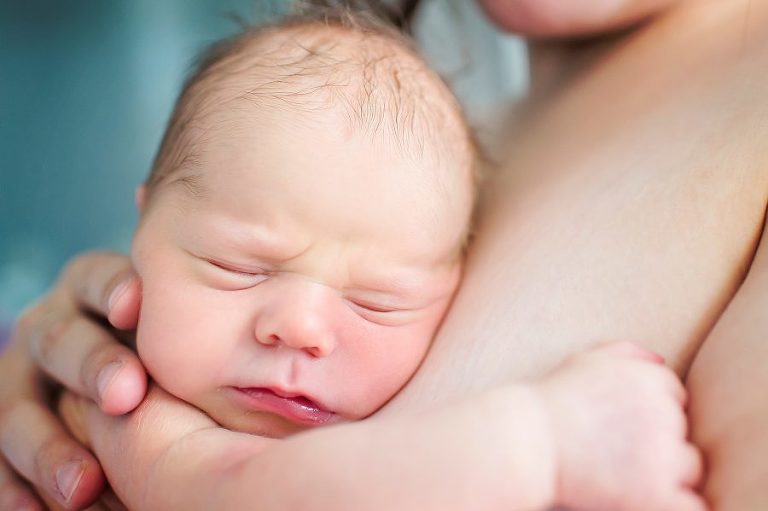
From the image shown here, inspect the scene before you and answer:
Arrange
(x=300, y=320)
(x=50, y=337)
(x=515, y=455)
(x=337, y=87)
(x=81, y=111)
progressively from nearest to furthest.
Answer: (x=515, y=455), (x=300, y=320), (x=337, y=87), (x=50, y=337), (x=81, y=111)

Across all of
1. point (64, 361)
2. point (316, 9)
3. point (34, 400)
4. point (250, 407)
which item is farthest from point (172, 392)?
point (316, 9)

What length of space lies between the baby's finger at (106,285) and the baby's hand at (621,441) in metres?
0.52

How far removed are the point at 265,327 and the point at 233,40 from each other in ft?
1.59

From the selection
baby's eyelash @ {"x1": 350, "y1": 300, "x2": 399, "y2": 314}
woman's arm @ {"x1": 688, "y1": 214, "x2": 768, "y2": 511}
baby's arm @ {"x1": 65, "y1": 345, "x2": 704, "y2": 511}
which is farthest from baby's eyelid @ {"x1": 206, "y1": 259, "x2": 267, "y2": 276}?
woman's arm @ {"x1": 688, "y1": 214, "x2": 768, "y2": 511}

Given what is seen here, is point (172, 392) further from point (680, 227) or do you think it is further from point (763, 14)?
point (763, 14)

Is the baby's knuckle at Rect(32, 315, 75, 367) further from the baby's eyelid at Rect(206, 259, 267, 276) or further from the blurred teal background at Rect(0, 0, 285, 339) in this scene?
the baby's eyelid at Rect(206, 259, 267, 276)

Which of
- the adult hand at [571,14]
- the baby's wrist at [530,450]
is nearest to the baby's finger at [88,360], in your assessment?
the baby's wrist at [530,450]

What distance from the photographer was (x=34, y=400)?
1.09 metres

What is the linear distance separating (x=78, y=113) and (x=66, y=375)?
16.2 inches

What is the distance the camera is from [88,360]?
0.95 metres

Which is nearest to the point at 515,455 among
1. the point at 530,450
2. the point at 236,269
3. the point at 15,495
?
the point at 530,450

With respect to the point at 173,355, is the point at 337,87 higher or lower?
higher

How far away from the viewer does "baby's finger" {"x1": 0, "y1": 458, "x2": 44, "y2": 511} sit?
999 mm

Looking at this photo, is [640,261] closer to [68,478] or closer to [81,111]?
[68,478]
